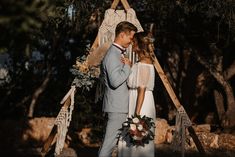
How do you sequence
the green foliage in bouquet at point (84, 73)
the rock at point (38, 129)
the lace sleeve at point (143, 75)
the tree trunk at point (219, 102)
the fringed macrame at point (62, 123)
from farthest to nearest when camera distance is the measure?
1. the tree trunk at point (219, 102)
2. the rock at point (38, 129)
3. the fringed macrame at point (62, 123)
4. the green foliage in bouquet at point (84, 73)
5. the lace sleeve at point (143, 75)

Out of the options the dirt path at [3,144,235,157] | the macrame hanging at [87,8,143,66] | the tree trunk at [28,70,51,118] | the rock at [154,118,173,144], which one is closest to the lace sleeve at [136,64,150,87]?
the macrame hanging at [87,8,143,66]

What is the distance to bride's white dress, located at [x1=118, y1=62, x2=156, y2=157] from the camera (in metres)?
7.05

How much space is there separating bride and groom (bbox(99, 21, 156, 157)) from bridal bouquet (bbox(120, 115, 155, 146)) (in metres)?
0.08

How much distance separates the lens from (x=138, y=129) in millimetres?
6957

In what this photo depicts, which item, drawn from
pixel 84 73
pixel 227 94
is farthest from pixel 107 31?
pixel 227 94

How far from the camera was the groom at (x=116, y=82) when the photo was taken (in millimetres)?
6895

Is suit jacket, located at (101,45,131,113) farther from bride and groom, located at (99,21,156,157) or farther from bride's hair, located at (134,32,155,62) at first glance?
bride's hair, located at (134,32,155,62)

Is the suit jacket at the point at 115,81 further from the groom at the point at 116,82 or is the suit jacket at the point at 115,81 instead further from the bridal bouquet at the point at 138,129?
the bridal bouquet at the point at 138,129

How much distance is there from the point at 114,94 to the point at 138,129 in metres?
0.50

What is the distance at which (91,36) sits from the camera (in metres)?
14.0

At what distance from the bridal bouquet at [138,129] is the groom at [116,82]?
0.12 meters

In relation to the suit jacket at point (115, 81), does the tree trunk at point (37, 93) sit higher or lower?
lower

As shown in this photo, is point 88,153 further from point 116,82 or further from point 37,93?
point 116,82

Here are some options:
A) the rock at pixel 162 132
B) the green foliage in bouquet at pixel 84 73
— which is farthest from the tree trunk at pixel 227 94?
the green foliage in bouquet at pixel 84 73
